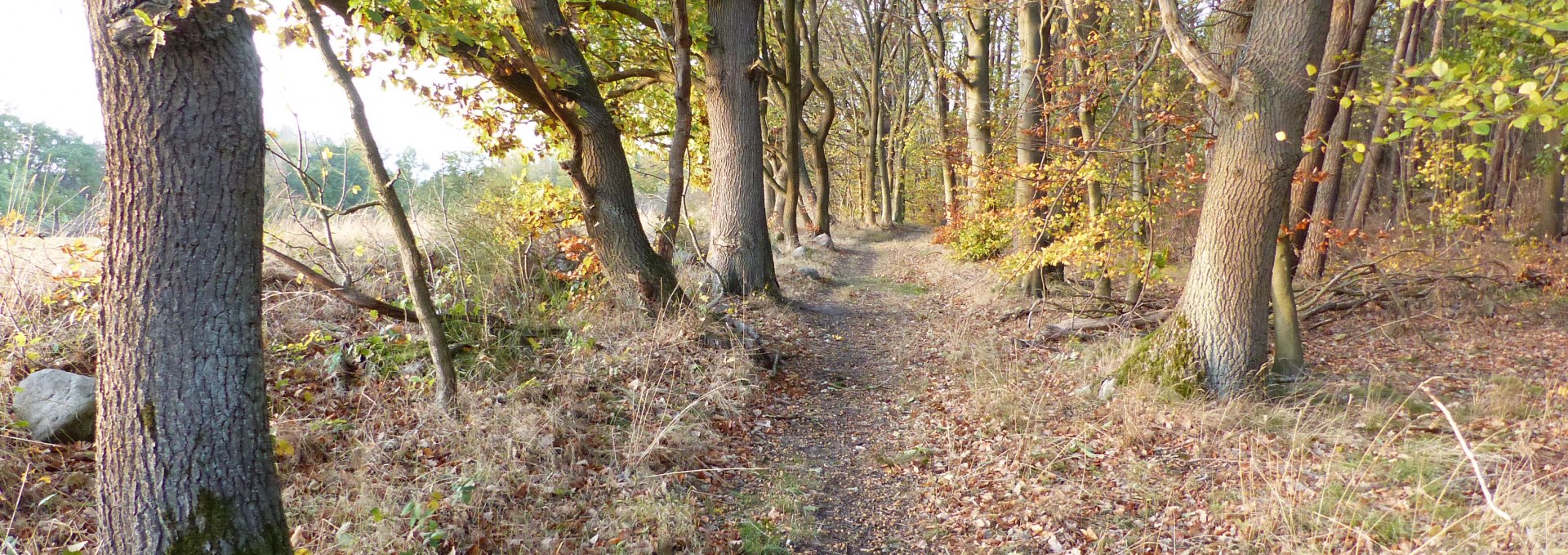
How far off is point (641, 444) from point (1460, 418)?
18.7ft

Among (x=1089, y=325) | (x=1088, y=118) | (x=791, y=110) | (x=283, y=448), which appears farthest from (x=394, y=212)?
(x=791, y=110)

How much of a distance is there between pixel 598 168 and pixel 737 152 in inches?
103

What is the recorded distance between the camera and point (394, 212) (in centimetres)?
399

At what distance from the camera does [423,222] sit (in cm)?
754

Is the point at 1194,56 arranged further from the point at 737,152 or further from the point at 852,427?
the point at 737,152

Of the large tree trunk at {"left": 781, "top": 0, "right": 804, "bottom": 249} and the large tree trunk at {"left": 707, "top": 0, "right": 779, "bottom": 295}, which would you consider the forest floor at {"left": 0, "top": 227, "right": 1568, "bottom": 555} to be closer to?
the large tree trunk at {"left": 707, "top": 0, "right": 779, "bottom": 295}

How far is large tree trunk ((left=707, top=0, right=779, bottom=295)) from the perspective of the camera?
8.37 metres

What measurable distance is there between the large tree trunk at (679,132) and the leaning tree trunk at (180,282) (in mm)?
4587

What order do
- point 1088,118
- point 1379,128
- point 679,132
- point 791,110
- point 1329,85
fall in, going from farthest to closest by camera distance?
point 791,110 < point 1379,128 < point 1088,118 < point 679,132 < point 1329,85

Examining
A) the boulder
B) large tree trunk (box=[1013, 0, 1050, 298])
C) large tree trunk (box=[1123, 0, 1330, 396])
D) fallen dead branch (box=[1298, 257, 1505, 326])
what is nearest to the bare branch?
large tree trunk (box=[1123, 0, 1330, 396])

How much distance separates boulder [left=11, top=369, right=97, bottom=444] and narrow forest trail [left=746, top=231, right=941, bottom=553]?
12.3 ft

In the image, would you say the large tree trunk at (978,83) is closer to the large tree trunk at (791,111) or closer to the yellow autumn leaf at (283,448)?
the large tree trunk at (791,111)

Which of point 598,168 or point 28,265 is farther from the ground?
point 598,168

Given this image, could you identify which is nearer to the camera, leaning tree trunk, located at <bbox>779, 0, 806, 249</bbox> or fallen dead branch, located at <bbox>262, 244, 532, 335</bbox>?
fallen dead branch, located at <bbox>262, 244, 532, 335</bbox>
